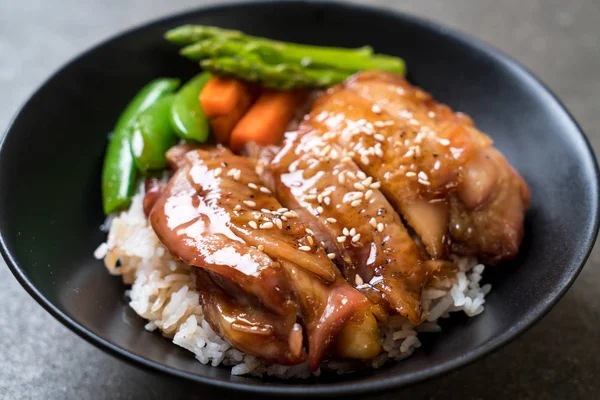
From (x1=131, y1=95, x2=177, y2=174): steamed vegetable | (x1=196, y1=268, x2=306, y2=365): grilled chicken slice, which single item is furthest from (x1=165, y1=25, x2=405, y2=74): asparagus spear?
(x1=196, y1=268, x2=306, y2=365): grilled chicken slice

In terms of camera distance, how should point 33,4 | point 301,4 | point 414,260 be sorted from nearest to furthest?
point 414,260
point 301,4
point 33,4

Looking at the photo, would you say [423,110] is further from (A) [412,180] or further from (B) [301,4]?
(B) [301,4]

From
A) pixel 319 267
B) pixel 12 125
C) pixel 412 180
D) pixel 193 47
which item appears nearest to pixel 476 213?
pixel 412 180

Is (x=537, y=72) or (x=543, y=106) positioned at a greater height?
(x=543, y=106)

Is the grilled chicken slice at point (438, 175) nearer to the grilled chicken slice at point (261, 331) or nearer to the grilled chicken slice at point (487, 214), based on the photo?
the grilled chicken slice at point (487, 214)

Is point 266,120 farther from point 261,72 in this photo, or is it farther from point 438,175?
point 438,175

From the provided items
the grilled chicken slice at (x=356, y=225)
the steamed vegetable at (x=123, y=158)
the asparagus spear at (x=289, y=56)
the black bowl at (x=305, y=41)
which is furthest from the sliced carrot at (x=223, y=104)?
the grilled chicken slice at (x=356, y=225)

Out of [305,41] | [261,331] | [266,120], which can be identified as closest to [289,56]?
[305,41]
